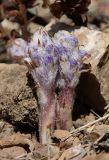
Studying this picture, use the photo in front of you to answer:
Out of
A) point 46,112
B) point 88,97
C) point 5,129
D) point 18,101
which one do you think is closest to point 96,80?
point 88,97

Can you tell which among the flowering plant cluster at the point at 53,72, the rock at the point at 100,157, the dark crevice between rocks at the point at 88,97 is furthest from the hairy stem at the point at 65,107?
the rock at the point at 100,157

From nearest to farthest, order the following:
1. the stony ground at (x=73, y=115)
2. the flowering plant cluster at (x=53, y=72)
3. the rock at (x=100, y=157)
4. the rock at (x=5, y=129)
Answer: the rock at (x=100, y=157), the stony ground at (x=73, y=115), the flowering plant cluster at (x=53, y=72), the rock at (x=5, y=129)

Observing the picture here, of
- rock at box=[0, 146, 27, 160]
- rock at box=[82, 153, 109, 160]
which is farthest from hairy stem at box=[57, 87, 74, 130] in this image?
rock at box=[82, 153, 109, 160]

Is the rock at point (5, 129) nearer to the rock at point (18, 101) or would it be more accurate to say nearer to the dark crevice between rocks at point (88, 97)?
the rock at point (18, 101)

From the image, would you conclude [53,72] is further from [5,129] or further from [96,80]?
[5,129]

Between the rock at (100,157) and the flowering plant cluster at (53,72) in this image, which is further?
the flowering plant cluster at (53,72)

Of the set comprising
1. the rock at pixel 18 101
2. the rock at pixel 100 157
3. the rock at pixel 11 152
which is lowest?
the rock at pixel 100 157
